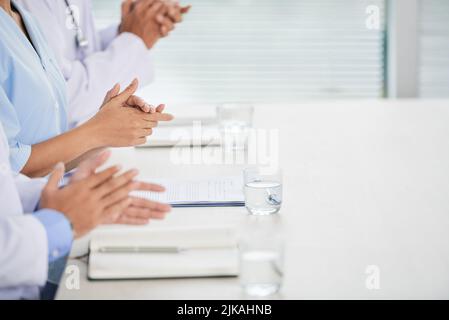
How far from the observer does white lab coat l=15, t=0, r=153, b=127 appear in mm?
1688

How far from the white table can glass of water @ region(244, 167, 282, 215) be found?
23mm

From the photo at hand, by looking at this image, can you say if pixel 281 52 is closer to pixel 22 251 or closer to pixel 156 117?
pixel 156 117

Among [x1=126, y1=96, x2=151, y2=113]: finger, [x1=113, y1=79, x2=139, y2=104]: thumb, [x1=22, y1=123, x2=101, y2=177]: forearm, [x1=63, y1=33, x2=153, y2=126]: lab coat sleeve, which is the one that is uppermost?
[x1=63, y1=33, x2=153, y2=126]: lab coat sleeve

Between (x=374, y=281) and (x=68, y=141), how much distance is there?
629mm

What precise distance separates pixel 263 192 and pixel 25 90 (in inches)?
18.3

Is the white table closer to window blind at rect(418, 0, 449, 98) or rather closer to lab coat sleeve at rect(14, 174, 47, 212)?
lab coat sleeve at rect(14, 174, 47, 212)

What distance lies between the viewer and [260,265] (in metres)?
0.72

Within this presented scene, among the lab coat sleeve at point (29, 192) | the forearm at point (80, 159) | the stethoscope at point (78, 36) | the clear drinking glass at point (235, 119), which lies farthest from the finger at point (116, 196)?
the stethoscope at point (78, 36)

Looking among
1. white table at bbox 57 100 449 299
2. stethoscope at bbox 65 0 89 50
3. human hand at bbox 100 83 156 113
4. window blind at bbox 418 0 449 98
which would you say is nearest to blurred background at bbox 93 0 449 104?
window blind at bbox 418 0 449 98

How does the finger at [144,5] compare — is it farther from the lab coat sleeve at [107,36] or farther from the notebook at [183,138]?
the notebook at [183,138]

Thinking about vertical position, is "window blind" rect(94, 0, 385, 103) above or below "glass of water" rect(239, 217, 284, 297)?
above

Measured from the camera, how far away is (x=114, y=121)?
3.84 feet

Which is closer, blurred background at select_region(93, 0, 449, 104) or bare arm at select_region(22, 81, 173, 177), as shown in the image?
bare arm at select_region(22, 81, 173, 177)
